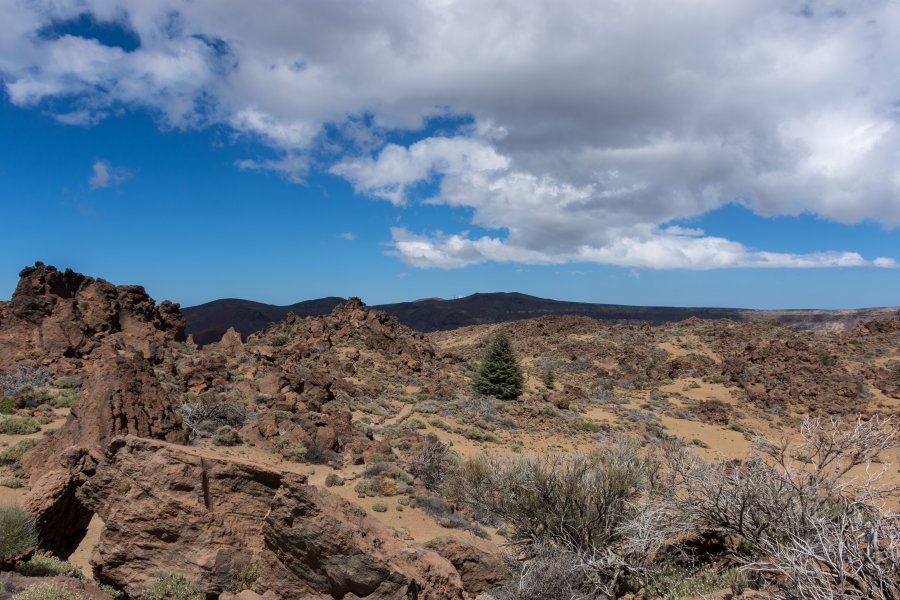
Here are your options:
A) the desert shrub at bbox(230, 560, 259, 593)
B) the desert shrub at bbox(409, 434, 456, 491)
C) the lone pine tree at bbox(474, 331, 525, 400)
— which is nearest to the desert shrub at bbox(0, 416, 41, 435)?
the desert shrub at bbox(409, 434, 456, 491)

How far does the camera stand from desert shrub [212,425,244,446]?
47.4 feet

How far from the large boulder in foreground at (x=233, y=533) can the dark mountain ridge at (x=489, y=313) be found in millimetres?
53592

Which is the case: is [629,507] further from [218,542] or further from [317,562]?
A: [218,542]

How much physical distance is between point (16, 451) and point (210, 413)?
5265 millimetres

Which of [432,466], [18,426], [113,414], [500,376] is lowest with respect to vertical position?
[432,466]

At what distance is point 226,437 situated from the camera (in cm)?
1454

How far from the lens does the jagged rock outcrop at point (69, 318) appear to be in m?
21.0

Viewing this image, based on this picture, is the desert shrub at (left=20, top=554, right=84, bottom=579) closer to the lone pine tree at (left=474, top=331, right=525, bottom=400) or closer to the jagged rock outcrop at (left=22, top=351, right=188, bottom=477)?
the jagged rock outcrop at (left=22, top=351, right=188, bottom=477)

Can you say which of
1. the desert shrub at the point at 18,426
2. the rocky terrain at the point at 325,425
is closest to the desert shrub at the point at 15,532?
the rocky terrain at the point at 325,425

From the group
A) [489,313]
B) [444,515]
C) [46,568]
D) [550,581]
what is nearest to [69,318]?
[444,515]

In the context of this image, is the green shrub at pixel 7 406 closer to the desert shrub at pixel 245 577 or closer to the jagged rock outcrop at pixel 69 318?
the jagged rock outcrop at pixel 69 318

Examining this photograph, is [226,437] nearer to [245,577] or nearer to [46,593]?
[245,577]

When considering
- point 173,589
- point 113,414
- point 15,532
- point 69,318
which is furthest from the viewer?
point 69,318

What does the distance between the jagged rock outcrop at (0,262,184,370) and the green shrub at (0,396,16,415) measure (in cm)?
559
